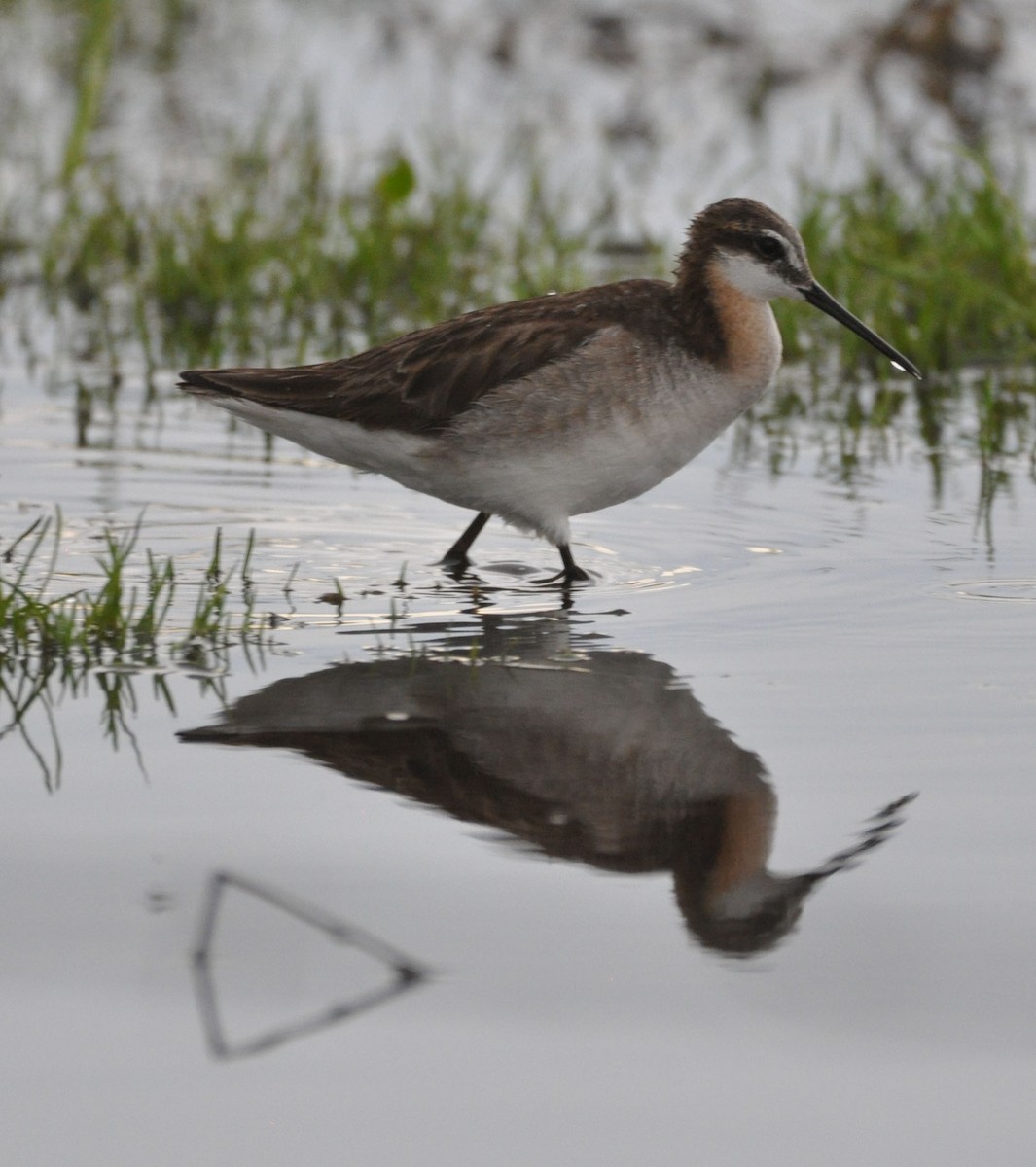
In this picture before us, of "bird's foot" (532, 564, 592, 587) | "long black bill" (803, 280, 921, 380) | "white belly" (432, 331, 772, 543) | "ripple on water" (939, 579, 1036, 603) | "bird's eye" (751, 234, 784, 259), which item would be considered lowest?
"bird's foot" (532, 564, 592, 587)

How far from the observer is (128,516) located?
25.3 ft

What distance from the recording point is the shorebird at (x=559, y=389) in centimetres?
695

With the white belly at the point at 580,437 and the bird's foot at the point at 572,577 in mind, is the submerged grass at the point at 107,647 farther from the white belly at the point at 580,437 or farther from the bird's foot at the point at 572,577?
the bird's foot at the point at 572,577

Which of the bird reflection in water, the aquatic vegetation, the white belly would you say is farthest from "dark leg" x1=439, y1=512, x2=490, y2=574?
the bird reflection in water

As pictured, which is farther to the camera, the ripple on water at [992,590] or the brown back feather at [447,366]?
the brown back feather at [447,366]

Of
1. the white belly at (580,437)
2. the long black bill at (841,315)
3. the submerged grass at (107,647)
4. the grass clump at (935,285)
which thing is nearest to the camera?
the submerged grass at (107,647)

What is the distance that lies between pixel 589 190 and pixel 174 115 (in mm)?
3547

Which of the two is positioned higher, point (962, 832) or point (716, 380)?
point (716, 380)

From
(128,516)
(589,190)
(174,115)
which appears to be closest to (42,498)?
(128,516)

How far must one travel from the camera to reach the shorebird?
6953 mm

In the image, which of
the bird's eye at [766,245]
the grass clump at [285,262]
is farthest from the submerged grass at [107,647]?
the grass clump at [285,262]

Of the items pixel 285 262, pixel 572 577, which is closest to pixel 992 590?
pixel 572 577

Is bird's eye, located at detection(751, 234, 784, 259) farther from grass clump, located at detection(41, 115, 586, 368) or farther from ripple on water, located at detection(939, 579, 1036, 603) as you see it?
grass clump, located at detection(41, 115, 586, 368)

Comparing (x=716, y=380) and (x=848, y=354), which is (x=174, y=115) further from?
(x=716, y=380)
